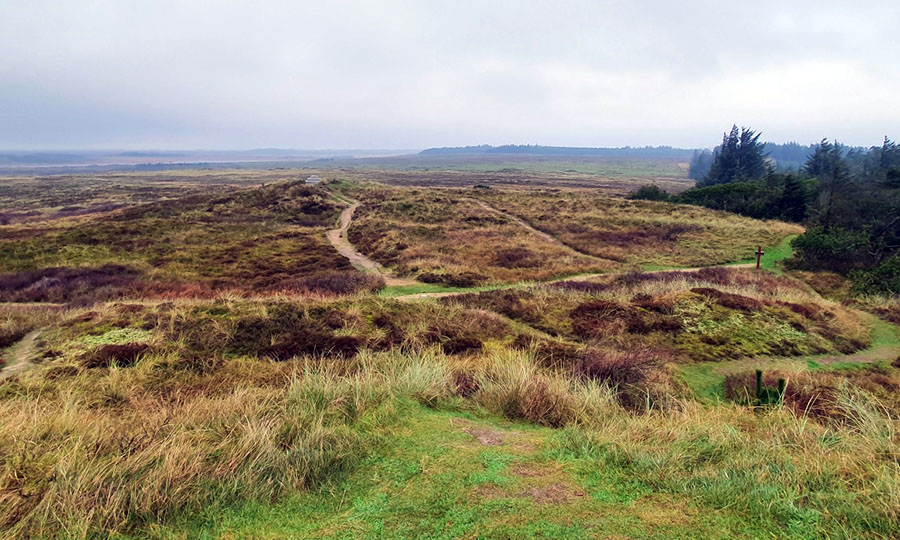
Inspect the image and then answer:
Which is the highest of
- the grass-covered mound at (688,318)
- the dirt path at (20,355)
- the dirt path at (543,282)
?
the dirt path at (20,355)

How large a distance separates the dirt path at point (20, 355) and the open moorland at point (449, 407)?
8 cm

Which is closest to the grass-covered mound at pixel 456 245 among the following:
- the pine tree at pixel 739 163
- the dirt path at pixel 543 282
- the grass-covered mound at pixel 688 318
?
the dirt path at pixel 543 282

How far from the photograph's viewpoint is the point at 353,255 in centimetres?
2789

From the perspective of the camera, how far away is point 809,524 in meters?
3.15

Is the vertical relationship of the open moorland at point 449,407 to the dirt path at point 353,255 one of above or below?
above

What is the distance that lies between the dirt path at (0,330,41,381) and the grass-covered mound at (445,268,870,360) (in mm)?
11249

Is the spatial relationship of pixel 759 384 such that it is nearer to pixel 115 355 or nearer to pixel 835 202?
pixel 115 355

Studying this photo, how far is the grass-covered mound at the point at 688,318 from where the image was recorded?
36.3 ft

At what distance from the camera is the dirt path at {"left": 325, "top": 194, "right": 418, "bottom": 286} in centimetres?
2063

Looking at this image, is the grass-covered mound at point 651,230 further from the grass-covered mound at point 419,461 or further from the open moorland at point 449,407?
the grass-covered mound at point 419,461

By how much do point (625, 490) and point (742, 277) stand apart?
2031 cm

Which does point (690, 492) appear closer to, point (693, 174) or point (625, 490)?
point (625, 490)

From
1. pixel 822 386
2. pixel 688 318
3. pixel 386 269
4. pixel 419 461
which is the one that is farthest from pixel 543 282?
pixel 419 461

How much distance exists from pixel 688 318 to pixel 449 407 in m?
9.84
